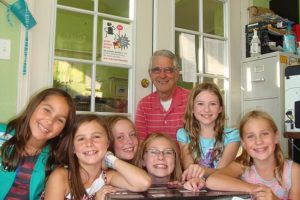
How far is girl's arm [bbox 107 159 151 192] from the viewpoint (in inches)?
40.4

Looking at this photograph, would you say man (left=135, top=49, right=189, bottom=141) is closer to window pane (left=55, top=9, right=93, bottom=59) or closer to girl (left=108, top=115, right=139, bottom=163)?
girl (left=108, top=115, right=139, bottom=163)

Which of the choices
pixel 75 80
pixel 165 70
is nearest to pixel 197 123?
pixel 165 70

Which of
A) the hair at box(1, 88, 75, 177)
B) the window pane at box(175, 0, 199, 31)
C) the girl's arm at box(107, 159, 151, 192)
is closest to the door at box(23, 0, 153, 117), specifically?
the window pane at box(175, 0, 199, 31)

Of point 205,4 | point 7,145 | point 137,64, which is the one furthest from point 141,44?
point 7,145

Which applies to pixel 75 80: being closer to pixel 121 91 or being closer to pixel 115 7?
pixel 121 91

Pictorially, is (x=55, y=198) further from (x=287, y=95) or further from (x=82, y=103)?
(x=287, y=95)

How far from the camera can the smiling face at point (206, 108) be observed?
148 cm

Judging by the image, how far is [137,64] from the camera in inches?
81.5

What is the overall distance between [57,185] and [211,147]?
0.69m

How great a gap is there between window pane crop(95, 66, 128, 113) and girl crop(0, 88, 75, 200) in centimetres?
64

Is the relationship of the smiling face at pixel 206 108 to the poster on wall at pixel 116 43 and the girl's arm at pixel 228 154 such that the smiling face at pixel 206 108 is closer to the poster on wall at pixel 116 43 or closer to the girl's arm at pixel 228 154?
the girl's arm at pixel 228 154

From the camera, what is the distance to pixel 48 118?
4.13 feet

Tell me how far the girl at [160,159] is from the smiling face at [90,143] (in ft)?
0.70

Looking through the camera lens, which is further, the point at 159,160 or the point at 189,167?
the point at 159,160
